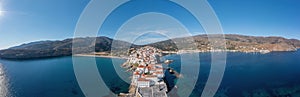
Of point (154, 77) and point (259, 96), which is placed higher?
point (154, 77)

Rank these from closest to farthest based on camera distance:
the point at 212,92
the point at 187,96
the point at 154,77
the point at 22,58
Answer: the point at 187,96
the point at 212,92
the point at 154,77
the point at 22,58

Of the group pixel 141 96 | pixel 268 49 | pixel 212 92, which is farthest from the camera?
pixel 268 49

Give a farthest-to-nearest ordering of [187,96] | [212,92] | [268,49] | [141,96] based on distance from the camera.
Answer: [268,49] < [212,92] < [187,96] < [141,96]

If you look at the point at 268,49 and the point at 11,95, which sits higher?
the point at 268,49

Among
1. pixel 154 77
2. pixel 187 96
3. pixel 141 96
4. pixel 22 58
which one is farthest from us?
pixel 22 58

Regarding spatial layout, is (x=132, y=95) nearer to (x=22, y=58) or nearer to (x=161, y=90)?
(x=161, y=90)

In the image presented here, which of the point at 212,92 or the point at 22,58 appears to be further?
the point at 22,58

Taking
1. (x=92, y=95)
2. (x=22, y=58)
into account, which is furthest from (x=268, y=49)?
(x=22, y=58)

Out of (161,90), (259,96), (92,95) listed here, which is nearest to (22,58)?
(92,95)

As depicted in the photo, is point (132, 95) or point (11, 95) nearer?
point (132, 95)

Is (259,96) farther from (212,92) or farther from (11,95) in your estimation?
(11,95)
